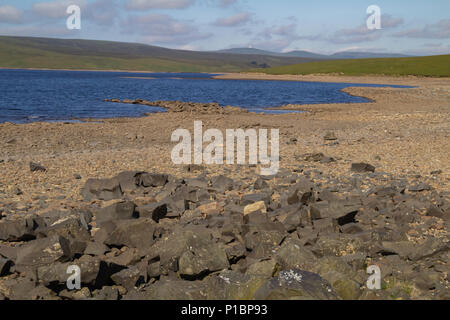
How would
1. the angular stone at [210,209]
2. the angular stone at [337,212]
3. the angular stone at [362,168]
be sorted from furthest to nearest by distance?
the angular stone at [362,168]
the angular stone at [210,209]
the angular stone at [337,212]

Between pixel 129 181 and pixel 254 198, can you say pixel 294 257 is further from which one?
pixel 129 181

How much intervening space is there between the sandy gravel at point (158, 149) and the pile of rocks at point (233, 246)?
1.87 m

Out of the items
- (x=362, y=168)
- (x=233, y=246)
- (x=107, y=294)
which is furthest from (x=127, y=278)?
(x=362, y=168)

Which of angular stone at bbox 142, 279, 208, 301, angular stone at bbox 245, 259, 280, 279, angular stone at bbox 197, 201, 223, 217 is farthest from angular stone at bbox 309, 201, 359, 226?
angular stone at bbox 142, 279, 208, 301

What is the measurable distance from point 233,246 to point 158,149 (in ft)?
39.3

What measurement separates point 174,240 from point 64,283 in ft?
A: 6.29

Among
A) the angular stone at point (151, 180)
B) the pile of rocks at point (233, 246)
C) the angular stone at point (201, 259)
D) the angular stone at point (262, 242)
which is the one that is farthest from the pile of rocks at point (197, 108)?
the angular stone at point (201, 259)

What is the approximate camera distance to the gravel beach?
256 inches

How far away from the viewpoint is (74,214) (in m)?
9.78

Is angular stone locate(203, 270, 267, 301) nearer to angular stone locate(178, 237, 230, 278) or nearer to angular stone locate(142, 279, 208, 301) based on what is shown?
angular stone locate(142, 279, 208, 301)

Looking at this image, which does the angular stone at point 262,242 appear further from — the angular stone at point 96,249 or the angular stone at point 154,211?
the angular stone at point 96,249

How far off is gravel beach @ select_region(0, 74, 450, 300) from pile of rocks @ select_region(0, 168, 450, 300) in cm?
2

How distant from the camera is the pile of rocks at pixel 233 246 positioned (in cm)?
625
